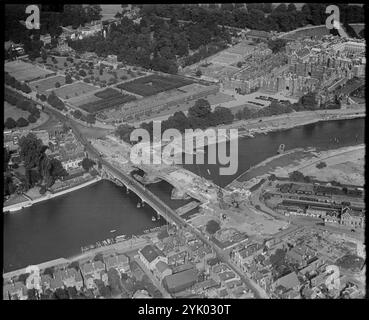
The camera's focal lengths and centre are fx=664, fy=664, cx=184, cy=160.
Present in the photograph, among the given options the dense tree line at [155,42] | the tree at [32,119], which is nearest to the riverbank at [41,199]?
the tree at [32,119]

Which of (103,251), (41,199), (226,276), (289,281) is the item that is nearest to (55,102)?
(41,199)

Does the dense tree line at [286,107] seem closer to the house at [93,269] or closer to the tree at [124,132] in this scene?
the tree at [124,132]

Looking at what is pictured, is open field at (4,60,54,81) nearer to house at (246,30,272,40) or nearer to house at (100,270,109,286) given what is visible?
house at (246,30,272,40)

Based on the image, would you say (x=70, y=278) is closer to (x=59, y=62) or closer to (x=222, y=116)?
(x=222, y=116)

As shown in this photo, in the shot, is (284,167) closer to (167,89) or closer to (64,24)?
(167,89)

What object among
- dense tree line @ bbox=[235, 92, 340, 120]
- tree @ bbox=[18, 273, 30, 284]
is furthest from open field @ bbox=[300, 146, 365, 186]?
tree @ bbox=[18, 273, 30, 284]
